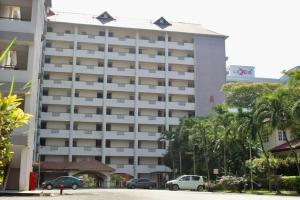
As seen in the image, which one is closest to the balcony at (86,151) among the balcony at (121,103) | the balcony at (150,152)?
the balcony at (150,152)

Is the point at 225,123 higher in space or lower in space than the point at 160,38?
lower

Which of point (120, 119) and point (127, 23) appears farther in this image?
point (127, 23)

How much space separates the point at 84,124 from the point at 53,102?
640cm

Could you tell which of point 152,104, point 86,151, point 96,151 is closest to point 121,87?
point 152,104

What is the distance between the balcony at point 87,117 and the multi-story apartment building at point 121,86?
0.56 feet

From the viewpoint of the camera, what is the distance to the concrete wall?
78688mm

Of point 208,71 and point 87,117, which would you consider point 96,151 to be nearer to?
point 87,117

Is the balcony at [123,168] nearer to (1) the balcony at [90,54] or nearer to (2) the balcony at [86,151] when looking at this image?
(2) the balcony at [86,151]

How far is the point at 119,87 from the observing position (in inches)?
2972

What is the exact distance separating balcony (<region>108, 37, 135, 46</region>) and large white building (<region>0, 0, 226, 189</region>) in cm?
19

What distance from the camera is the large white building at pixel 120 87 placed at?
236ft

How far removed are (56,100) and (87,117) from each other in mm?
5934

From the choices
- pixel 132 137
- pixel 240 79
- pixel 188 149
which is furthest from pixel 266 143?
pixel 240 79

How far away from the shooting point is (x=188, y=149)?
A: 6012 cm
